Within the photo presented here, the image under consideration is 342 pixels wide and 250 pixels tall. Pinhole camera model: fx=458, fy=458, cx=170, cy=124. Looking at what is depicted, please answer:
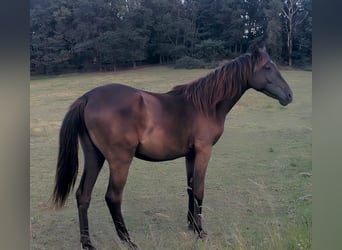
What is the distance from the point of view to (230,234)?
2.55 metres

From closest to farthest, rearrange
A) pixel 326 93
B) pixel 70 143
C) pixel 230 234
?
pixel 70 143, pixel 230 234, pixel 326 93

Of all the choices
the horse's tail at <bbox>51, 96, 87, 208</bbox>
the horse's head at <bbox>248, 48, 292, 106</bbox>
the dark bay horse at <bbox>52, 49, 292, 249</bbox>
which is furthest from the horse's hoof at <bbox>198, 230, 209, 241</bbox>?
the horse's head at <bbox>248, 48, 292, 106</bbox>

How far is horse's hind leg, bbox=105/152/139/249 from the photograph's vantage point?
2438mm

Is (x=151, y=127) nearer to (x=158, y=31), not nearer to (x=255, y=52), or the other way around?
(x=158, y=31)

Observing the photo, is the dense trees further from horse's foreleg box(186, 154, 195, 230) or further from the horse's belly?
horse's foreleg box(186, 154, 195, 230)

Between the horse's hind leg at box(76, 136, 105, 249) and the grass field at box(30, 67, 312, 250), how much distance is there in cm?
3

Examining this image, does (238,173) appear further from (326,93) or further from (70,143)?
(70,143)

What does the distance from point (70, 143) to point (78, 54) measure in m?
0.49

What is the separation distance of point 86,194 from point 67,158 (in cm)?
22

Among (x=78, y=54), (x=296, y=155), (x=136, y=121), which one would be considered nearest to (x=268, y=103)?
(x=296, y=155)

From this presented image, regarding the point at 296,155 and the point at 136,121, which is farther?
the point at 296,155

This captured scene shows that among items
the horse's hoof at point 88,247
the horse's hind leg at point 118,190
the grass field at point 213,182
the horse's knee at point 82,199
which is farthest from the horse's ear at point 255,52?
the horse's hoof at point 88,247

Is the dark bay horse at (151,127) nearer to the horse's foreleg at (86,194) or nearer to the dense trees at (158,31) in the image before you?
the horse's foreleg at (86,194)

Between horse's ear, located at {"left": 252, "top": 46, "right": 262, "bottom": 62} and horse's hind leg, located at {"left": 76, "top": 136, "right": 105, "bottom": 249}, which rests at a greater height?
horse's ear, located at {"left": 252, "top": 46, "right": 262, "bottom": 62}
